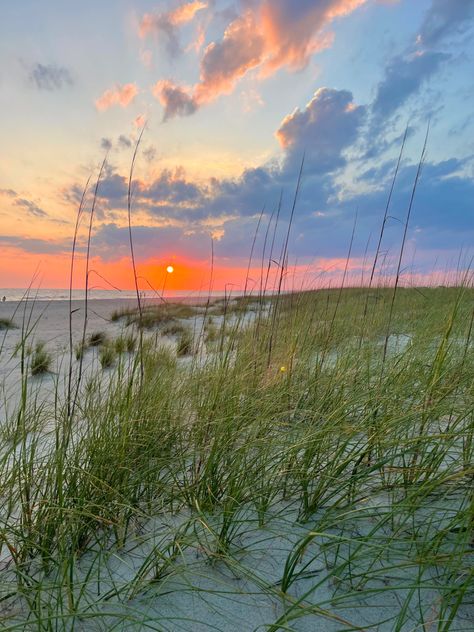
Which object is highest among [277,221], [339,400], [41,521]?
[277,221]

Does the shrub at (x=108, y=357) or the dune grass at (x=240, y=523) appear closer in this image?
the dune grass at (x=240, y=523)

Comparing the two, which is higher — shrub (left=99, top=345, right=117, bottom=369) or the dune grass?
the dune grass

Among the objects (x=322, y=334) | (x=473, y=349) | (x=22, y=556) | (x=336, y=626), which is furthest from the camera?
(x=322, y=334)

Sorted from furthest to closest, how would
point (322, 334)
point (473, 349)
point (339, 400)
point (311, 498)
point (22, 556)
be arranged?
point (322, 334)
point (473, 349)
point (339, 400)
point (311, 498)
point (22, 556)

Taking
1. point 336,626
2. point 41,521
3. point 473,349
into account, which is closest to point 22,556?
point 41,521

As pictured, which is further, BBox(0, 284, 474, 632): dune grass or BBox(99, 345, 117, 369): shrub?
BBox(99, 345, 117, 369): shrub

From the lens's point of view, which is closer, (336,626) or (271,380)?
(336,626)

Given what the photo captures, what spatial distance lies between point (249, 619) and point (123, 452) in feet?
2.14

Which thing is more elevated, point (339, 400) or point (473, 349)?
point (473, 349)

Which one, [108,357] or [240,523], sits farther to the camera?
[108,357]

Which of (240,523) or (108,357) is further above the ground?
(240,523)

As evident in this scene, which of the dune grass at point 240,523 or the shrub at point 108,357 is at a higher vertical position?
the dune grass at point 240,523

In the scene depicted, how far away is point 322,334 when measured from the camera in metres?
3.36

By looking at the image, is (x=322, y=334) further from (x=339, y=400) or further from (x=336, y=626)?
(x=336, y=626)
